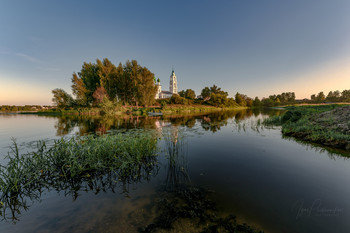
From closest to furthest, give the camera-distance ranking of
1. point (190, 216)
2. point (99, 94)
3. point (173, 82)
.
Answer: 1. point (190, 216)
2. point (99, 94)
3. point (173, 82)

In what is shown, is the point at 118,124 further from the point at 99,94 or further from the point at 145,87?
the point at 99,94

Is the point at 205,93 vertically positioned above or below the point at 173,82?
below

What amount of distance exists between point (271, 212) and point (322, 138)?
32.7ft

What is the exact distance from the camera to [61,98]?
45438mm

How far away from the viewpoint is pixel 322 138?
8648 mm

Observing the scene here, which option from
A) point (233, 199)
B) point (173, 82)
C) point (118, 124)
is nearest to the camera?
point (233, 199)

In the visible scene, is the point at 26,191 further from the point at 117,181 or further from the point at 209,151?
the point at 209,151

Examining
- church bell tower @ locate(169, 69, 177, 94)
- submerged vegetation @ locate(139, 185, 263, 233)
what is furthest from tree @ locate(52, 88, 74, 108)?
church bell tower @ locate(169, 69, 177, 94)

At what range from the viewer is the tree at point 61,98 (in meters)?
45.0

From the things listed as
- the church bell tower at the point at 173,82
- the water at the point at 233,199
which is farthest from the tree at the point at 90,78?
the church bell tower at the point at 173,82

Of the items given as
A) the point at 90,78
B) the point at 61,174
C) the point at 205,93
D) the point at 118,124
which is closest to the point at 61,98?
the point at 90,78

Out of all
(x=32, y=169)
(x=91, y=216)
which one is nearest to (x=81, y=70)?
Answer: (x=32, y=169)

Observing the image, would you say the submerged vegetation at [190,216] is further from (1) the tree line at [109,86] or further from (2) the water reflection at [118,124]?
(1) the tree line at [109,86]

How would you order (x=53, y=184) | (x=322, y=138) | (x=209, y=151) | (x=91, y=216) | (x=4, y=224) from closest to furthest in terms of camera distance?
(x=4, y=224), (x=91, y=216), (x=53, y=184), (x=209, y=151), (x=322, y=138)
